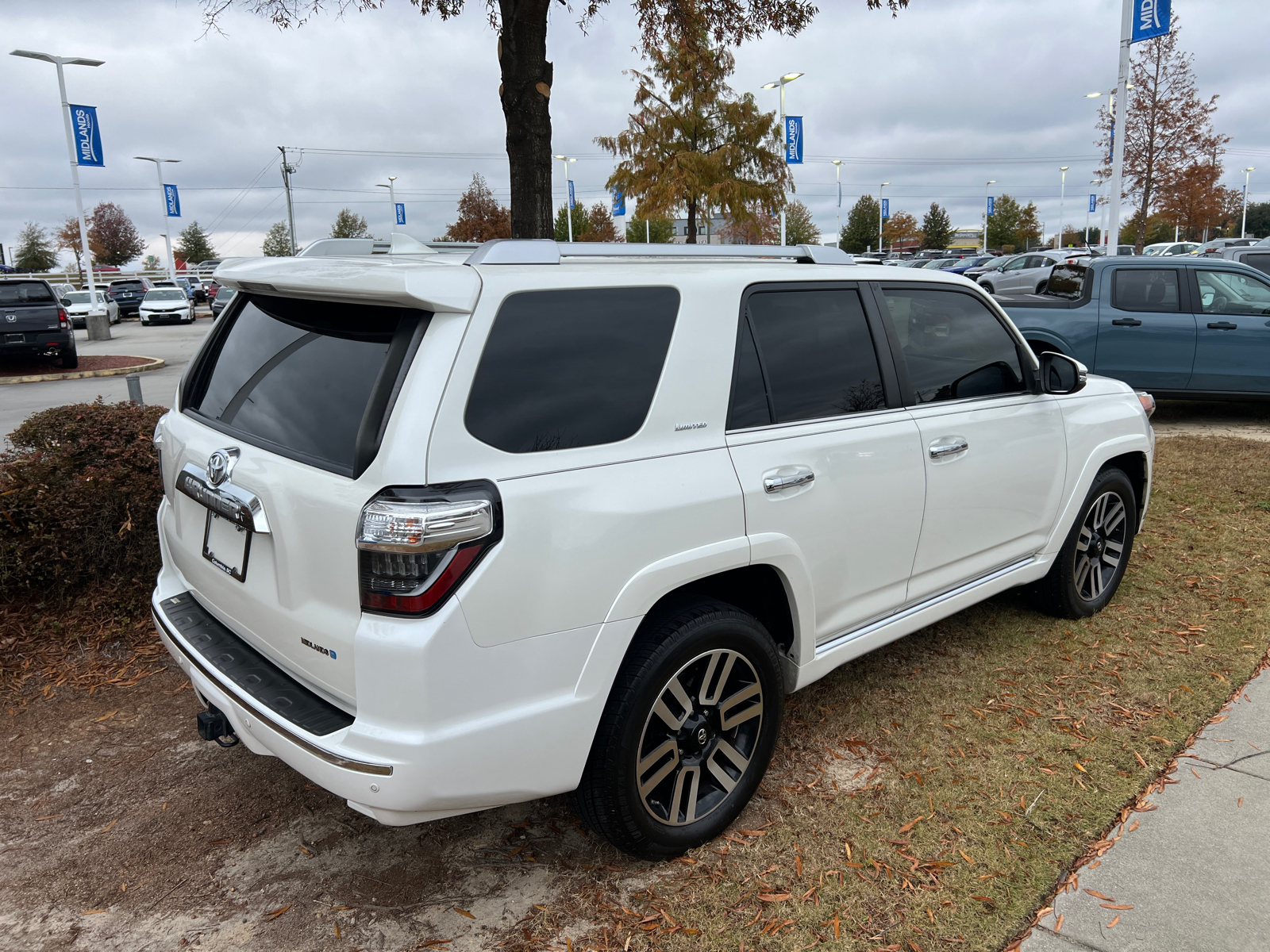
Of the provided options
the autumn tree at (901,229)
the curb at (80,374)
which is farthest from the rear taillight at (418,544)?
the autumn tree at (901,229)

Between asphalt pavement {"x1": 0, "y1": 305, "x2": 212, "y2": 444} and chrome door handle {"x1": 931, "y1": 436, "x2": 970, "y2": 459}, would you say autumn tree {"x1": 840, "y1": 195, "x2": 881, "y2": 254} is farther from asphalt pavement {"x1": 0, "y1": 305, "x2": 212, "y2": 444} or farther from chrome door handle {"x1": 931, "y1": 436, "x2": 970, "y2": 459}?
chrome door handle {"x1": 931, "y1": 436, "x2": 970, "y2": 459}

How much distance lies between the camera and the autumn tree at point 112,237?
286ft

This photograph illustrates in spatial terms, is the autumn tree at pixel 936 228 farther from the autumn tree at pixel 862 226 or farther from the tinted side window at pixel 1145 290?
the tinted side window at pixel 1145 290

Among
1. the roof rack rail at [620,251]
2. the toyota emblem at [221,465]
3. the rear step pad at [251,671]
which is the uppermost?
the roof rack rail at [620,251]

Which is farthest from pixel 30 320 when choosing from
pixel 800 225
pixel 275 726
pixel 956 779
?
pixel 800 225

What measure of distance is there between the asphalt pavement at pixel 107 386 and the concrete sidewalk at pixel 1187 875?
5.75 meters

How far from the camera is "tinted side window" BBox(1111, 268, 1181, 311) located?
9.57 meters

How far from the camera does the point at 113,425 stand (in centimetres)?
480

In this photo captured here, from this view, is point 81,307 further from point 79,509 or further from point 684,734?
point 684,734

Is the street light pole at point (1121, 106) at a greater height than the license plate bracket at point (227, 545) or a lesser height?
greater

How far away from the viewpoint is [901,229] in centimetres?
8781

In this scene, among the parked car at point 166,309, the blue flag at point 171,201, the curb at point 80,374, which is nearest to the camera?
the curb at point 80,374

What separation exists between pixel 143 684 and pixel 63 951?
69.8 inches

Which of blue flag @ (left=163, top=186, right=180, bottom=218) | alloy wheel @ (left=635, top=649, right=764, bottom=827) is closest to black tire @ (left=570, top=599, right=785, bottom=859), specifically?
alloy wheel @ (left=635, top=649, right=764, bottom=827)
